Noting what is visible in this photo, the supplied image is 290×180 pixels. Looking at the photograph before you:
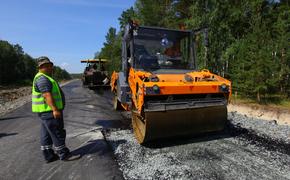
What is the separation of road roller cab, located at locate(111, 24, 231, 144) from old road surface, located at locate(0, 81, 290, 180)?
1.24 feet

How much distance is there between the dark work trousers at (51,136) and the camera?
429 centimetres

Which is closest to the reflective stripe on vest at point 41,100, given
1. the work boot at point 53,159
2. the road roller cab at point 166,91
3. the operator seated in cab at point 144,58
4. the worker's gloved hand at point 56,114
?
the worker's gloved hand at point 56,114

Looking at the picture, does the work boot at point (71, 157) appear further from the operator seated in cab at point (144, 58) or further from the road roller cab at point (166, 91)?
the operator seated in cab at point (144, 58)

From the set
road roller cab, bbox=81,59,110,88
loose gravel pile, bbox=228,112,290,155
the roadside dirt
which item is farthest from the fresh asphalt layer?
road roller cab, bbox=81,59,110,88

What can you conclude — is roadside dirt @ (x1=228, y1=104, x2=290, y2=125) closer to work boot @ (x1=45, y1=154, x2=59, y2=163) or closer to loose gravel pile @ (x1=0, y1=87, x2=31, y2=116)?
work boot @ (x1=45, y1=154, x2=59, y2=163)

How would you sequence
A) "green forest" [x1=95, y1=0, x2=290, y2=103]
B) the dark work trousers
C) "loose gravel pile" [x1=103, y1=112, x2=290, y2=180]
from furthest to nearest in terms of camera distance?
"green forest" [x1=95, y1=0, x2=290, y2=103]
the dark work trousers
"loose gravel pile" [x1=103, y1=112, x2=290, y2=180]

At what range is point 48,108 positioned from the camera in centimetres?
426

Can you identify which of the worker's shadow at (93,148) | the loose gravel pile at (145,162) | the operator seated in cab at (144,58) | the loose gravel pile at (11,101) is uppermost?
the operator seated in cab at (144,58)

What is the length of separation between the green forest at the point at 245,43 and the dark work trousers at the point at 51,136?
3996mm

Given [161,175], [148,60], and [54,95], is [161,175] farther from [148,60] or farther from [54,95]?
[148,60]

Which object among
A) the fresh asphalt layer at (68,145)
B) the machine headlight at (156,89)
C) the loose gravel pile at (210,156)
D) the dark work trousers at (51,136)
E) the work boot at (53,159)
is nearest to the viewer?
the loose gravel pile at (210,156)

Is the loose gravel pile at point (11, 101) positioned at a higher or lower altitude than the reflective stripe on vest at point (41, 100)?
lower

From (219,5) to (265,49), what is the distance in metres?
6.51

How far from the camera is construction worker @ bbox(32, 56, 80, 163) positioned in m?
4.15
